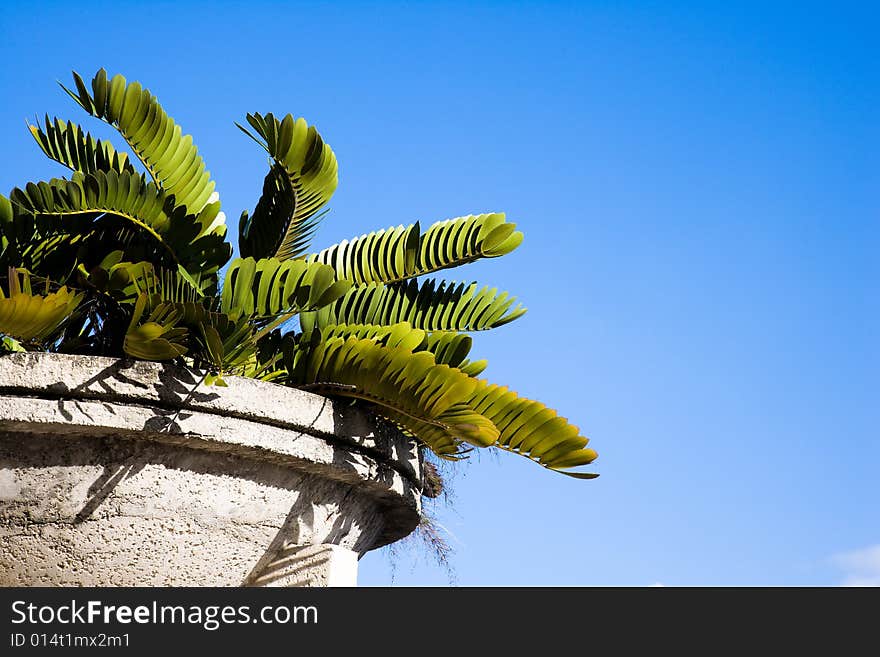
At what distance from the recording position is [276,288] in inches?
121

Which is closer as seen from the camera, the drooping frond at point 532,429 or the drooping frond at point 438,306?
the drooping frond at point 532,429

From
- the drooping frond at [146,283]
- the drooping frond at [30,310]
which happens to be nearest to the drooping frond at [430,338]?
the drooping frond at [146,283]

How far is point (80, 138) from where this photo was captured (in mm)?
3619

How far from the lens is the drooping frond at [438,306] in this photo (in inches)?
142

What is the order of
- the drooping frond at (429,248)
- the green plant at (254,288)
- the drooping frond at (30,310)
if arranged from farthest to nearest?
the drooping frond at (429,248)
the green plant at (254,288)
the drooping frond at (30,310)

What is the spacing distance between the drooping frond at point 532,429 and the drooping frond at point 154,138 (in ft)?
3.76

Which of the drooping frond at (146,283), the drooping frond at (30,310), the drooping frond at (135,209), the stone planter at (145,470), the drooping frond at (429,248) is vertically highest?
the drooping frond at (429,248)

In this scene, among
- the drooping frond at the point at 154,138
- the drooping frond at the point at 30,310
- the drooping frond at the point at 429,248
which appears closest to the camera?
the drooping frond at the point at 30,310

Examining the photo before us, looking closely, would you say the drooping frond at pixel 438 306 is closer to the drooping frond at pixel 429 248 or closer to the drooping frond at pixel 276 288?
the drooping frond at pixel 429 248
